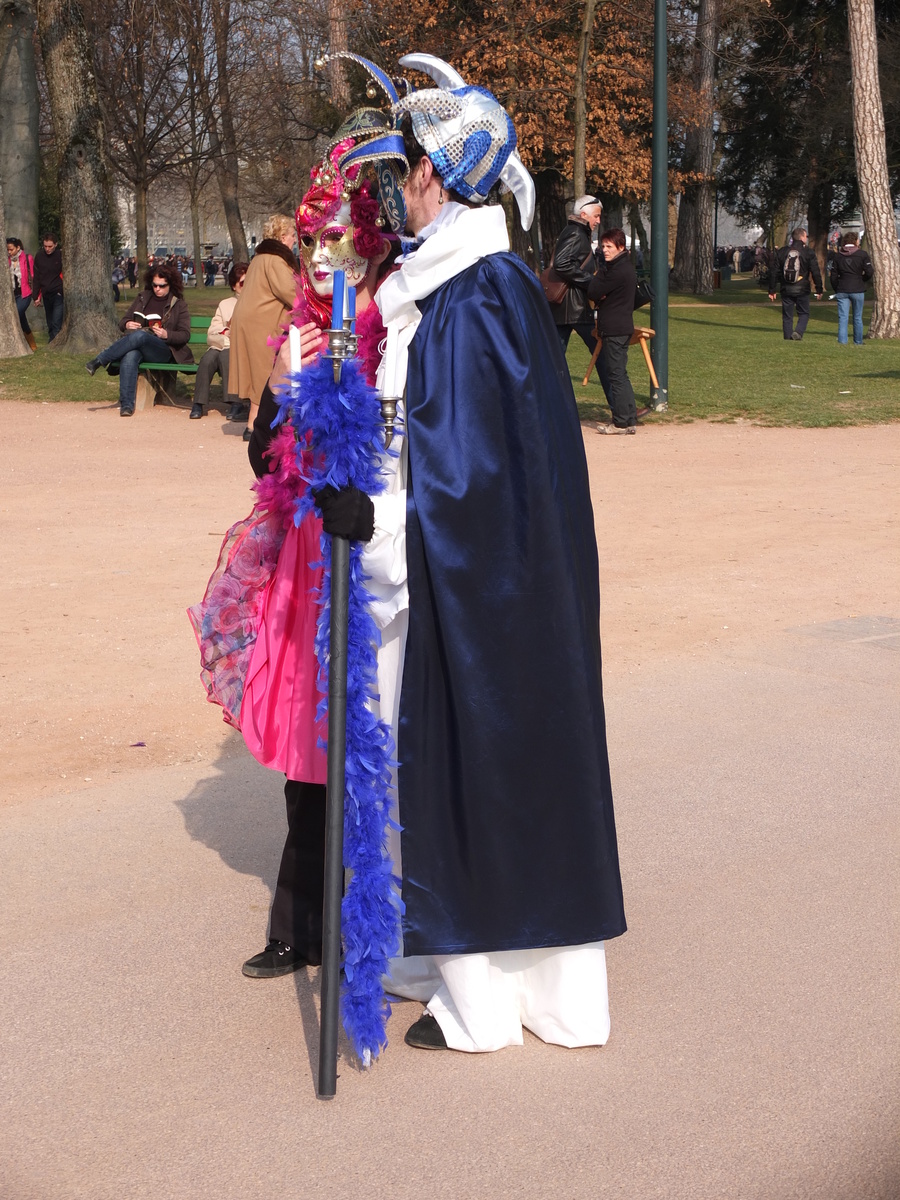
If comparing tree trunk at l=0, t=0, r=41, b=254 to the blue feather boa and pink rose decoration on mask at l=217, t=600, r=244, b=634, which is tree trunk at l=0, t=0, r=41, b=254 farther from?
the blue feather boa

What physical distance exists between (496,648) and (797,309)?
24205 mm

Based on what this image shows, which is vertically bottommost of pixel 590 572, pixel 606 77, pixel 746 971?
pixel 746 971

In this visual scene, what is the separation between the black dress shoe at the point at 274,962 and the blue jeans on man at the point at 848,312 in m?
22.1

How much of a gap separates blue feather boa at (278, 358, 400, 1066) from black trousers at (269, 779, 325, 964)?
Result: 0.47m

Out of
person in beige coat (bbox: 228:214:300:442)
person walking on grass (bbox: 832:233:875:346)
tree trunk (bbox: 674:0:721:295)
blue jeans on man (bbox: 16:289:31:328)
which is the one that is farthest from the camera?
tree trunk (bbox: 674:0:721:295)

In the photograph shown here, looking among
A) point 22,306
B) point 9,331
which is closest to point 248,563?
point 9,331

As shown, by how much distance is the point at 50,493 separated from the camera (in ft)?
33.7

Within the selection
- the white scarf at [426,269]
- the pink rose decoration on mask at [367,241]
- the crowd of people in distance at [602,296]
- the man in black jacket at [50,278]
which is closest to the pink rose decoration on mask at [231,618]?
the white scarf at [426,269]

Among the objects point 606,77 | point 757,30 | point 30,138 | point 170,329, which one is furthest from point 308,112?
point 170,329

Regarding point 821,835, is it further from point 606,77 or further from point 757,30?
point 757,30

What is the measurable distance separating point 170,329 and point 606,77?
72.3ft

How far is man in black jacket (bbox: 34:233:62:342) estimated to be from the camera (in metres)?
23.5

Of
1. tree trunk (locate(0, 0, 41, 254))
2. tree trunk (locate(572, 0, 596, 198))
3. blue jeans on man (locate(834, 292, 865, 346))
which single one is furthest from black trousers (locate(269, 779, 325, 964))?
tree trunk (locate(0, 0, 41, 254))

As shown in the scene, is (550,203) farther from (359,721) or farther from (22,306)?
(359,721)
